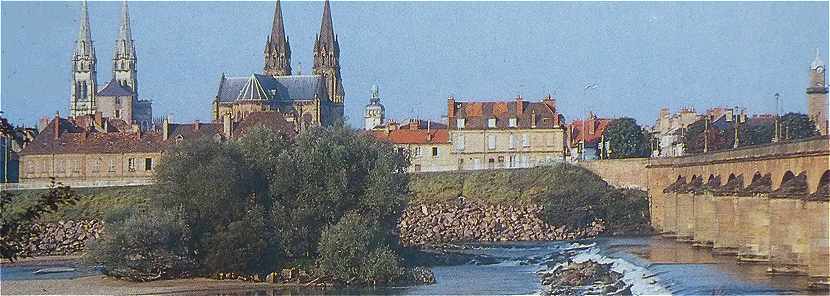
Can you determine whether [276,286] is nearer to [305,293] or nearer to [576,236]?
[305,293]

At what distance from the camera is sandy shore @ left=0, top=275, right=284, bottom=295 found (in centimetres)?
3731

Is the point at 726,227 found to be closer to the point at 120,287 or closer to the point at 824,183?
the point at 824,183

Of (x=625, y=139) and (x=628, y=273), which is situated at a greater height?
(x=625, y=139)

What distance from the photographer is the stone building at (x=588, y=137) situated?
95.2 metres

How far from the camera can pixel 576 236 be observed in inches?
2506

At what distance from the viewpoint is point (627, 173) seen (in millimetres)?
72312

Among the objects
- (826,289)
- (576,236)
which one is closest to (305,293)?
(826,289)

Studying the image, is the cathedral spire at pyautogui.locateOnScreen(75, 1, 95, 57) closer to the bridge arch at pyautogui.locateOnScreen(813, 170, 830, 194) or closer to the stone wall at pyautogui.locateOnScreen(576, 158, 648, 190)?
the stone wall at pyautogui.locateOnScreen(576, 158, 648, 190)

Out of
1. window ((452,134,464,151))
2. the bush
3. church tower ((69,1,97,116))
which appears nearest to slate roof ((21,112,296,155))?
window ((452,134,464,151))

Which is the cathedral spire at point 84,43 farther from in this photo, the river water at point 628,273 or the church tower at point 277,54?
the river water at point 628,273

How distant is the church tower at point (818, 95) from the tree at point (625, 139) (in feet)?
62.5

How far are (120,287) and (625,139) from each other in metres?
56.1

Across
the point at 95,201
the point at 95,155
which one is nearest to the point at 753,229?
the point at 95,201

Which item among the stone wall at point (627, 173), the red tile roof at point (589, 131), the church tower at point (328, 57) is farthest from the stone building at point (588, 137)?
the church tower at point (328, 57)
